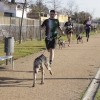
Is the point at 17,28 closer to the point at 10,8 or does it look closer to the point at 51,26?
the point at 51,26

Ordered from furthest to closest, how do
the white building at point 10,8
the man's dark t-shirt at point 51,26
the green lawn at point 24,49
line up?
the white building at point 10,8, the green lawn at point 24,49, the man's dark t-shirt at point 51,26

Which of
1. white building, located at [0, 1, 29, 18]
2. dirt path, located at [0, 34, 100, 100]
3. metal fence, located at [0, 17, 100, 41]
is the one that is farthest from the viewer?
white building, located at [0, 1, 29, 18]

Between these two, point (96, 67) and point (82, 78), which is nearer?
point (82, 78)

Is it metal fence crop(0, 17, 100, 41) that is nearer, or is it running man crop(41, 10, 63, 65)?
running man crop(41, 10, 63, 65)

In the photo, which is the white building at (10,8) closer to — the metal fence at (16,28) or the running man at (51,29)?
the metal fence at (16,28)

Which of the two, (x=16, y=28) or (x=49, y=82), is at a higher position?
(x=16, y=28)

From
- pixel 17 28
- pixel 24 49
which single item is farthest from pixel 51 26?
pixel 17 28

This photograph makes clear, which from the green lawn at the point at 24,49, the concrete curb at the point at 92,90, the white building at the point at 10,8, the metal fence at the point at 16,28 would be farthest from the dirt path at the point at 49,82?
the white building at the point at 10,8

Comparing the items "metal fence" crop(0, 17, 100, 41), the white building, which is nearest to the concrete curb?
"metal fence" crop(0, 17, 100, 41)

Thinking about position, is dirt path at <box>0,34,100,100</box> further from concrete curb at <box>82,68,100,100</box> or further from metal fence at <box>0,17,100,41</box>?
metal fence at <box>0,17,100,41</box>

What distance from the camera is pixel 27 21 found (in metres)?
29.4

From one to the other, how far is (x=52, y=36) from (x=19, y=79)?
210 cm

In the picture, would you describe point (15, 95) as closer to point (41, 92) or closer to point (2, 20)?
point (41, 92)

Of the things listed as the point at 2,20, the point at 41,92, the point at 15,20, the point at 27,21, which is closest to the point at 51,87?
the point at 41,92
